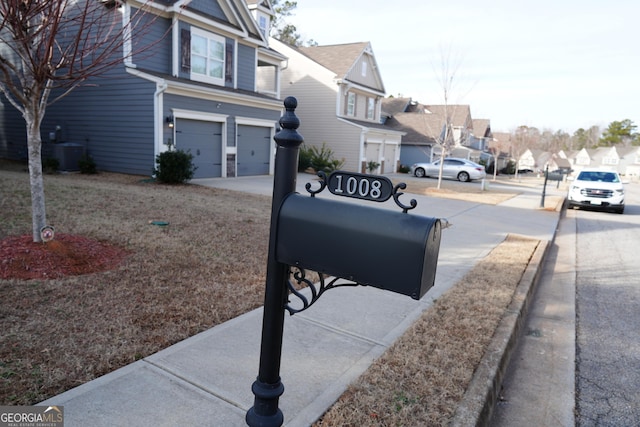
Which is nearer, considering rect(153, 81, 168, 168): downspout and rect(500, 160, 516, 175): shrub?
rect(153, 81, 168, 168): downspout

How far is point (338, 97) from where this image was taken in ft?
80.0

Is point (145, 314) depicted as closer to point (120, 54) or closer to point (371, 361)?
point (371, 361)

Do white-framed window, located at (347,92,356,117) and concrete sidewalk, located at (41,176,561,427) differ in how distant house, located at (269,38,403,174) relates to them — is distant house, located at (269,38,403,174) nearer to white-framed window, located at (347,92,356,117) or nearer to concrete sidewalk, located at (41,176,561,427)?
white-framed window, located at (347,92,356,117)

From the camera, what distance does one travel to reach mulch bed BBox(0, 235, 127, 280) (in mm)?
4250

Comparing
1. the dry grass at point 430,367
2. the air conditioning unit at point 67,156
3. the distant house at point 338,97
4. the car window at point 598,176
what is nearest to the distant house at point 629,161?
the distant house at point 338,97

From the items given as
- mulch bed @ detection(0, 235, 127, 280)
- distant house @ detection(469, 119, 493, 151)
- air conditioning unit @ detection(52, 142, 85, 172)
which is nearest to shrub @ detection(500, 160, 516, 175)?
distant house @ detection(469, 119, 493, 151)

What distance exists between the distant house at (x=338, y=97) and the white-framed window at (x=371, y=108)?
2.13 feet

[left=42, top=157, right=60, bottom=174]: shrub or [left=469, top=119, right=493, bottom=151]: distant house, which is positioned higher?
[left=469, top=119, right=493, bottom=151]: distant house

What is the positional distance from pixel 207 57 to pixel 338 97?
10.7 metres

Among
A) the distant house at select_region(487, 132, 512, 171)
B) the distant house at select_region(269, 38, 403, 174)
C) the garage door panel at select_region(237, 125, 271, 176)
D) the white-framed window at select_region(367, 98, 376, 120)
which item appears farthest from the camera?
the distant house at select_region(487, 132, 512, 171)

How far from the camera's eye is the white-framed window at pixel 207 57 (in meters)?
14.7

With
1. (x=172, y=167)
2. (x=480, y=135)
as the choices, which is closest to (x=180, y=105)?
(x=172, y=167)

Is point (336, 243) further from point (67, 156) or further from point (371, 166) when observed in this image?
point (371, 166)

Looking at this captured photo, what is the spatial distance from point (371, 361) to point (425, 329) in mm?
828
